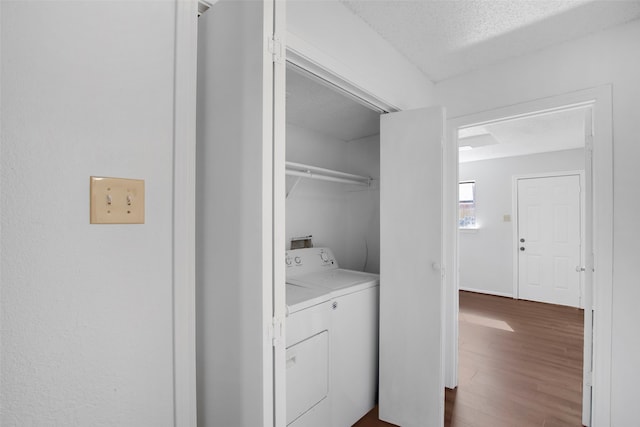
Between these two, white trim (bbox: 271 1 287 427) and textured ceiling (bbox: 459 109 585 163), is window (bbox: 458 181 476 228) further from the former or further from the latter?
white trim (bbox: 271 1 287 427)

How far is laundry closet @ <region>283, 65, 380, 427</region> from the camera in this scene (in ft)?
5.19

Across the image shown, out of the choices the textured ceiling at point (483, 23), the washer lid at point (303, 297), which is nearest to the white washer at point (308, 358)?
the washer lid at point (303, 297)

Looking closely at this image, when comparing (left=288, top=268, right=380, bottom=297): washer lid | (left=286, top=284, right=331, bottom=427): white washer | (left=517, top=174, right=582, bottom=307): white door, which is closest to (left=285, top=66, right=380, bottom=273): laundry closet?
(left=288, top=268, right=380, bottom=297): washer lid

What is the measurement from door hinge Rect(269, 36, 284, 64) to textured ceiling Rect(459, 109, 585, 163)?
8.67ft

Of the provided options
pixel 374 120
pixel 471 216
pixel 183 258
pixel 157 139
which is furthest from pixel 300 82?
pixel 471 216

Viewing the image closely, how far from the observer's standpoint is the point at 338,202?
3.12 metres

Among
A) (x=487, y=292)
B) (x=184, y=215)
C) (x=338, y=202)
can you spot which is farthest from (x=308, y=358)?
(x=487, y=292)

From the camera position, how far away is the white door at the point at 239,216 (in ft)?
2.67

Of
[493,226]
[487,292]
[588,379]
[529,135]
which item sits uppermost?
[529,135]

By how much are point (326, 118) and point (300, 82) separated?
25.8 inches

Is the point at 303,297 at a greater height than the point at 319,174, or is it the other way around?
the point at 319,174

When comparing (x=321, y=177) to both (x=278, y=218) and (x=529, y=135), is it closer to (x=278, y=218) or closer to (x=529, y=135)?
(x=278, y=218)

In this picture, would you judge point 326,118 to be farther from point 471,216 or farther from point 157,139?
point 471,216

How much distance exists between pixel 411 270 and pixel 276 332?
133 centimetres
